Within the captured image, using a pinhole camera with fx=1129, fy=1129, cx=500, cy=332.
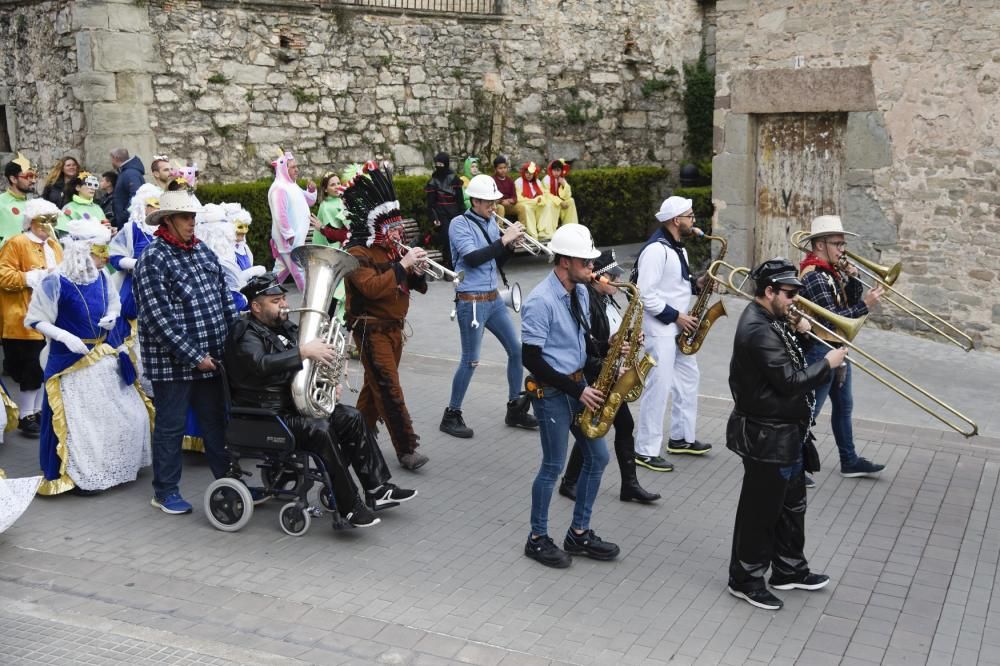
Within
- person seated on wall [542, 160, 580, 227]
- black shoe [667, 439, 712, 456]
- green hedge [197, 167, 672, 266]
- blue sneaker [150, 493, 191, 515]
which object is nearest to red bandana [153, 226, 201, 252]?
blue sneaker [150, 493, 191, 515]

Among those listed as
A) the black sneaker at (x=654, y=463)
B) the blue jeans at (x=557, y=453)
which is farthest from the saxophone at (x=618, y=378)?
the black sneaker at (x=654, y=463)

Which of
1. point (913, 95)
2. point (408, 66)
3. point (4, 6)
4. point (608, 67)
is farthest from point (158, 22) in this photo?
point (913, 95)

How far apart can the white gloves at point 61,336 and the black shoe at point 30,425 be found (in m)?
1.67

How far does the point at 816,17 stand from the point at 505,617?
8.76 metres

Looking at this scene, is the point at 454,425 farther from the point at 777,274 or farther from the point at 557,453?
the point at 777,274

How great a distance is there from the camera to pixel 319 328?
21.3ft

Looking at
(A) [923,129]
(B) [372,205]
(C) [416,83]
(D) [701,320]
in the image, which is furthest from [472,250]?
(C) [416,83]

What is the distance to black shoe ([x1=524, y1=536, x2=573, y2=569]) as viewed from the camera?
6.18 m

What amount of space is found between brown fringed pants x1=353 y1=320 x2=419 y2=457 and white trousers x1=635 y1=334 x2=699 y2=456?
1618 millimetres

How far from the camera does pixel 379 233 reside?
24.7 ft

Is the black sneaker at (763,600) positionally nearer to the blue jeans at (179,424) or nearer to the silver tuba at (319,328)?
the silver tuba at (319,328)

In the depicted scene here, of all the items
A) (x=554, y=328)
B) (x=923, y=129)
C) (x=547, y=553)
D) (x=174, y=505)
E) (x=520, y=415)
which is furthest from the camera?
(x=923, y=129)

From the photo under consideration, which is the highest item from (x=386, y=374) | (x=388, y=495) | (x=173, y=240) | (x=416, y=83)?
(x=416, y=83)

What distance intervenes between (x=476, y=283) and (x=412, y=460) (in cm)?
147
